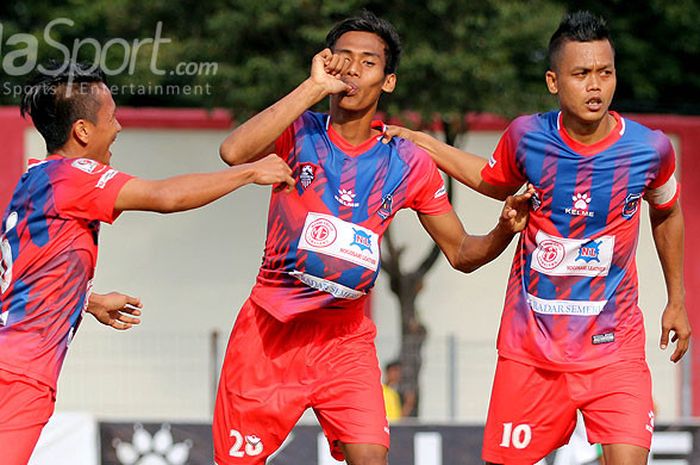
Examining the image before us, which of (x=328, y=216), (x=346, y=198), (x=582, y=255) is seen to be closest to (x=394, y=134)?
(x=346, y=198)

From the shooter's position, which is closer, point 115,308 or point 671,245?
point 115,308

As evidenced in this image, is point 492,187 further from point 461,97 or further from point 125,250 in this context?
point 125,250

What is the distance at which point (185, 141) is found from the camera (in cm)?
1493

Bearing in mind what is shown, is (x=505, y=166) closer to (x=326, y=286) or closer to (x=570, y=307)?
(x=570, y=307)

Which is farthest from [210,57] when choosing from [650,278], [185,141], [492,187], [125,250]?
[492,187]

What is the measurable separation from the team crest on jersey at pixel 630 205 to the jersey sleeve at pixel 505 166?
532mm

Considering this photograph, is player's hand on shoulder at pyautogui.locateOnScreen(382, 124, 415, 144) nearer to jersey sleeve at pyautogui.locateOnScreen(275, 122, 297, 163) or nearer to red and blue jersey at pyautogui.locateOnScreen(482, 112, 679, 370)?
jersey sleeve at pyautogui.locateOnScreen(275, 122, 297, 163)

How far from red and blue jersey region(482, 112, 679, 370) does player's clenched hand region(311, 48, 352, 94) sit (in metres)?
0.94

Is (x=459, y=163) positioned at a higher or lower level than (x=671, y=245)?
higher

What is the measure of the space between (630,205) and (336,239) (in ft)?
4.63

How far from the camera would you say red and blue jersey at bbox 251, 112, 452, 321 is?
6.00 m

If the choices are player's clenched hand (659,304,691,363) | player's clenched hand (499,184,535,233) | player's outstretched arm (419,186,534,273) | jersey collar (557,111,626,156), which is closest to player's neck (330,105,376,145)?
player's outstretched arm (419,186,534,273)

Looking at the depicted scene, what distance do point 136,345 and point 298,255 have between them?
25.9 feet

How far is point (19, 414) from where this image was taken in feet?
17.7
